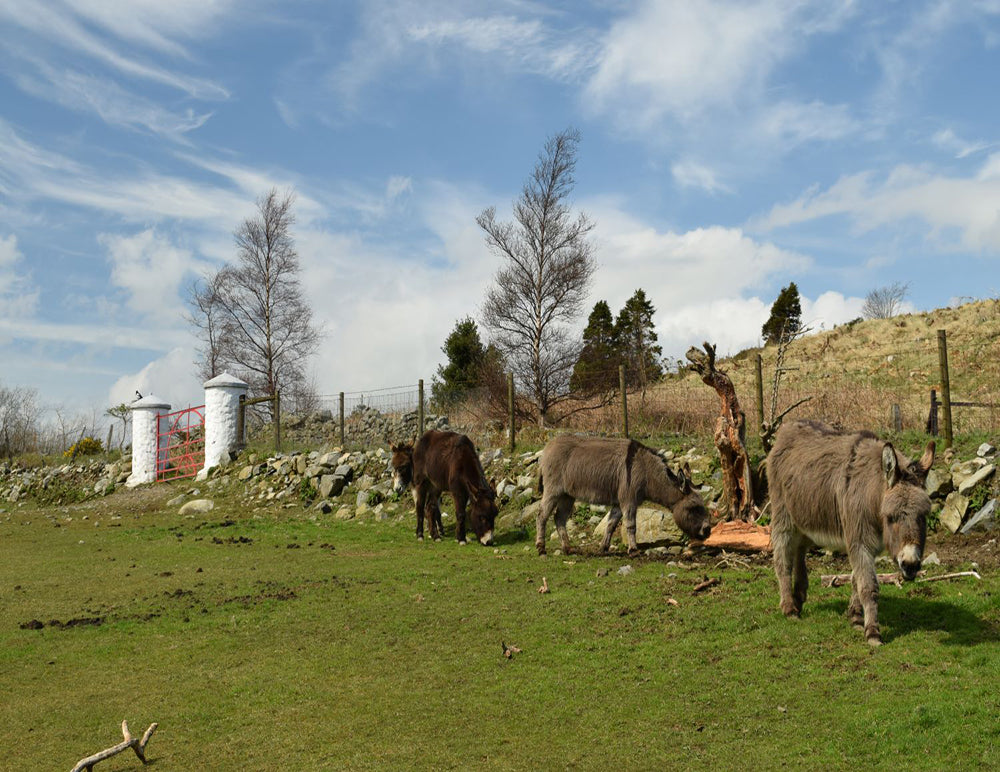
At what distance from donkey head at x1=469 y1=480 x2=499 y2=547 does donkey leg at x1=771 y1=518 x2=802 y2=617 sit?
24.0 ft

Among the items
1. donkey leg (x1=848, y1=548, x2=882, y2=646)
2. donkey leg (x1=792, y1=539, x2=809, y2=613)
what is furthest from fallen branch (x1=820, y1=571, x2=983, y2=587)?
donkey leg (x1=848, y1=548, x2=882, y2=646)

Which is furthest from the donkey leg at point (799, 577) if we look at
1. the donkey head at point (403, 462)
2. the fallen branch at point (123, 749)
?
the donkey head at point (403, 462)

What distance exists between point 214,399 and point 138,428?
14.1 ft

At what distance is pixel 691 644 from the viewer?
7285 millimetres

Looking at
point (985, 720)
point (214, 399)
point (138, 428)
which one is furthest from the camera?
point (138, 428)

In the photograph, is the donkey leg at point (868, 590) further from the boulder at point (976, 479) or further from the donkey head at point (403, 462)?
the donkey head at point (403, 462)

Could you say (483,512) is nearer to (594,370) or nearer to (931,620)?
(931,620)

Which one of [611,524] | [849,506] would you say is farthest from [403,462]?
[849,506]

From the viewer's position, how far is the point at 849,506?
22.4 ft

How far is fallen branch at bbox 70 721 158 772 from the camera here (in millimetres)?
5030

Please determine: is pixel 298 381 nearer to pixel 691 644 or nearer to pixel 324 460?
pixel 324 460

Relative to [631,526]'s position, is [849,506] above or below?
above

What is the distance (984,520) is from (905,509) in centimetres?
543

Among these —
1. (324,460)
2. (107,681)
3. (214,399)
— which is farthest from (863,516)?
(214,399)
